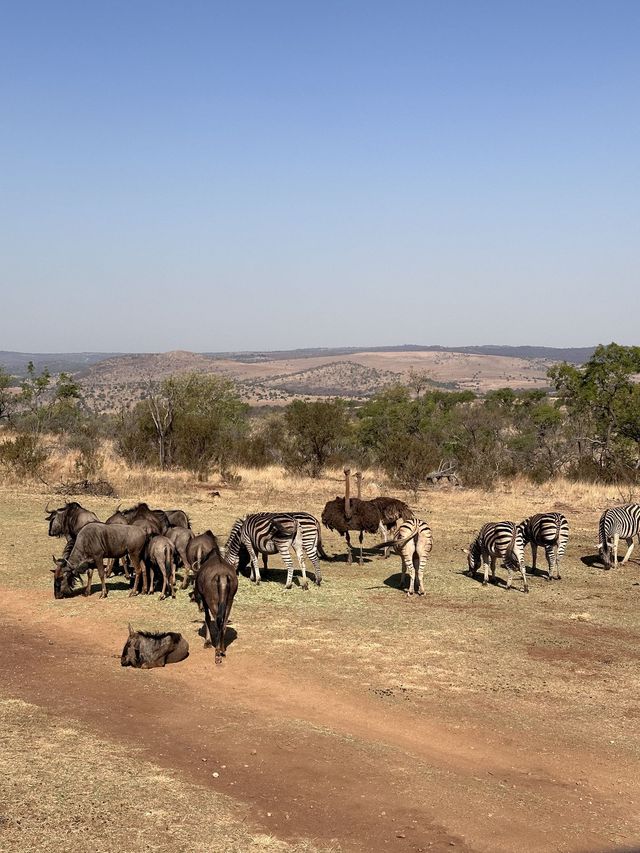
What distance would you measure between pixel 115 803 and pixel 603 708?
20.9ft

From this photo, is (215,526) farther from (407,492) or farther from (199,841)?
(199,841)

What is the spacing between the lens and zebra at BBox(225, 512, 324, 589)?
648 inches

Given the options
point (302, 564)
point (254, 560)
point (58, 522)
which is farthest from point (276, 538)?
point (58, 522)

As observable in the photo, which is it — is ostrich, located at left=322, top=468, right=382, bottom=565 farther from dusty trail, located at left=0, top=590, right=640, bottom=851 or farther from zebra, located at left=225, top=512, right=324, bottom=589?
dusty trail, located at left=0, top=590, right=640, bottom=851

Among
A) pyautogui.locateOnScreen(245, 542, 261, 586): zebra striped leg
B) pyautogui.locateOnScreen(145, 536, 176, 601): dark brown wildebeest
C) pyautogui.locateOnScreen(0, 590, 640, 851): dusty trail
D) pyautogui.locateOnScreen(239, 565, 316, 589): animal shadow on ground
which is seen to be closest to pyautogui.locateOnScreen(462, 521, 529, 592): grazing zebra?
pyautogui.locateOnScreen(239, 565, 316, 589): animal shadow on ground

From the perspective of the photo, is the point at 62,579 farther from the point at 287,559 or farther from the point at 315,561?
the point at 315,561

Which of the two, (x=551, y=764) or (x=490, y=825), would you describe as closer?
(x=490, y=825)

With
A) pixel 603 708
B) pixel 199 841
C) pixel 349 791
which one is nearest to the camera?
pixel 199 841

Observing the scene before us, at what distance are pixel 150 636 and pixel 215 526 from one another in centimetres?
1176

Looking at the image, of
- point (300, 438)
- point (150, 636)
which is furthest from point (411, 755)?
point (300, 438)

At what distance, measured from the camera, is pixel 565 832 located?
738 centimetres

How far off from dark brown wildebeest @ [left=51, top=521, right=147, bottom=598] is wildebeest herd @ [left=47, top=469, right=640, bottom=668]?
18 millimetres

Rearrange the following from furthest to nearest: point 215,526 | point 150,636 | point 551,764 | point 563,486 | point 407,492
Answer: point 563,486 < point 407,492 < point 215,526 < point 150,636 < point 551,764

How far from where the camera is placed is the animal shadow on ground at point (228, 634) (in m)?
12.9
